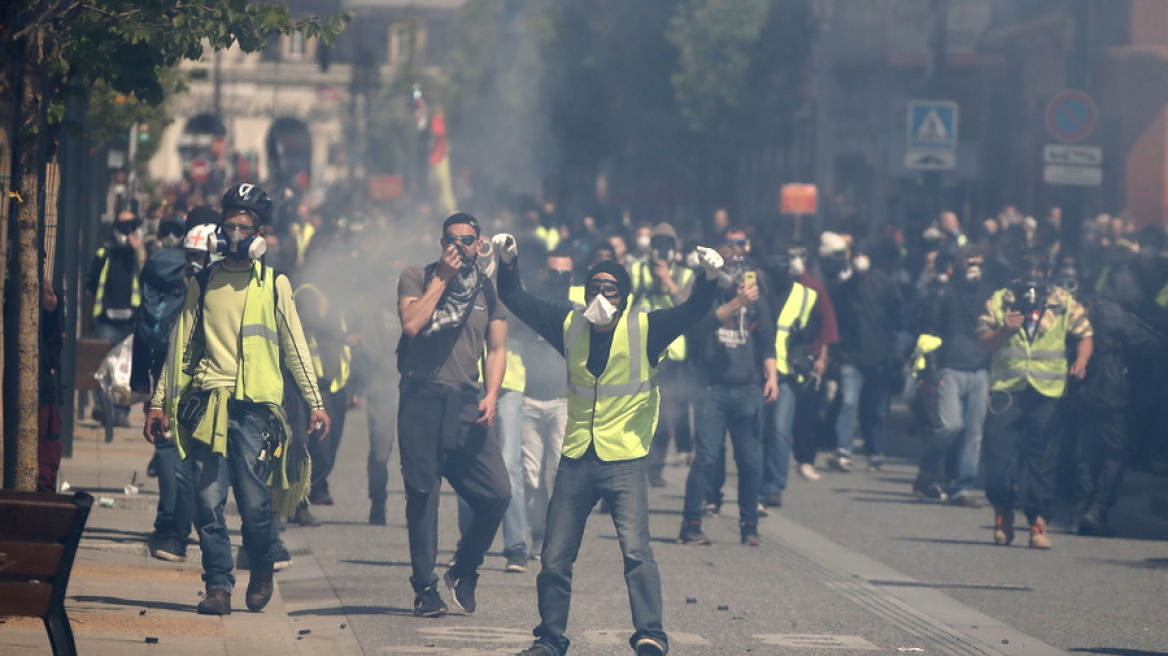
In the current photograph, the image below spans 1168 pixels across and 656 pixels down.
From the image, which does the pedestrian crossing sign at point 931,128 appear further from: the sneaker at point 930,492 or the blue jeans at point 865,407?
the sneaker at point 930,492

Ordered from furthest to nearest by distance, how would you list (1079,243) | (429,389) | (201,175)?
(201,175) → (1079,243) → (429,389)

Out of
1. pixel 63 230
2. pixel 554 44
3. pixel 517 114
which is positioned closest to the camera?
pixel 63 230

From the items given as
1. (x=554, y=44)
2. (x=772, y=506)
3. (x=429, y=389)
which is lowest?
(x=772, y=506)

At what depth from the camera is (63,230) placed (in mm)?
12078

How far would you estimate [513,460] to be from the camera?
10008mm

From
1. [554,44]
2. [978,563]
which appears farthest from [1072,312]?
[554,44]

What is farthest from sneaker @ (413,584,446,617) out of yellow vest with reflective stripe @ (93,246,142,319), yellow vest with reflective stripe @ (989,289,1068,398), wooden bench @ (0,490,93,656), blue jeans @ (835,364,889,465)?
yellow vest with reflective stripe @ (93,246,142,319)

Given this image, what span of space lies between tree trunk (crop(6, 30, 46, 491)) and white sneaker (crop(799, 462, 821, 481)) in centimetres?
778

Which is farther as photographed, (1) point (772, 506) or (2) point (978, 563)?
(1) point (772, 506)

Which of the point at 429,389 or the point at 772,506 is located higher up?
the point at 429,389

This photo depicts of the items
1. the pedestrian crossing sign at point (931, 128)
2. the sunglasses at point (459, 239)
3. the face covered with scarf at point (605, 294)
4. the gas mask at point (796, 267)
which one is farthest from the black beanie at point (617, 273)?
the pedestrian crossing sign at point (931, 128)

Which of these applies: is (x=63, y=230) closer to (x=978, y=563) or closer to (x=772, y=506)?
(x=772, y=506)

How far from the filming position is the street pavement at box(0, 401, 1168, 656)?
781 centimetres

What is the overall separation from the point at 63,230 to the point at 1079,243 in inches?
434
